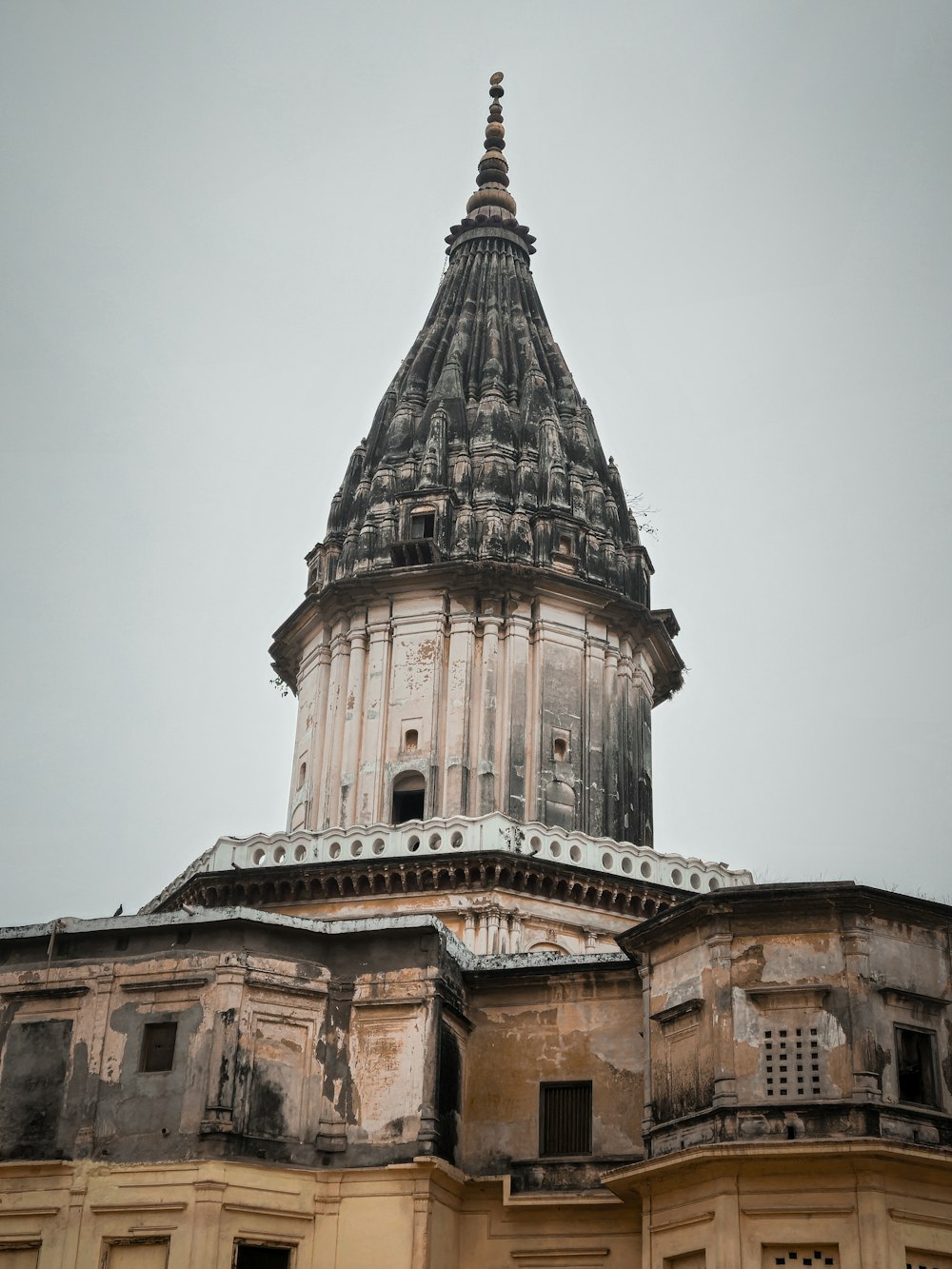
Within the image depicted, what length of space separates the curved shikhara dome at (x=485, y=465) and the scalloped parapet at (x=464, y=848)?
7867mm

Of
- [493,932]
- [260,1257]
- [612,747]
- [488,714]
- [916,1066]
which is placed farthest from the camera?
[612,747]

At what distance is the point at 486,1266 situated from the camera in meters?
29.5

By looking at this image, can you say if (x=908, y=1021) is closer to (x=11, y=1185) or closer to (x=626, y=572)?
(x=11, y=1185)

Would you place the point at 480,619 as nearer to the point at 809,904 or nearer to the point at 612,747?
the point at 612,747

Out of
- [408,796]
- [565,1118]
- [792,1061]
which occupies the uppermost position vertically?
[408,796]

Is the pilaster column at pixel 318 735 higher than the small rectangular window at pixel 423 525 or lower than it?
lower

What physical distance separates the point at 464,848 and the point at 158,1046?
10106mm

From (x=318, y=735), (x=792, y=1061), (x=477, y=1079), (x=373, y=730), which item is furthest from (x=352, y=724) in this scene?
(x=792, y=1061)

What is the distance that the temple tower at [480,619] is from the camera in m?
41.5

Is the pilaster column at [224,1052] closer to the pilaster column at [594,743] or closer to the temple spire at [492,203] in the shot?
the pilaster column at [594,743]

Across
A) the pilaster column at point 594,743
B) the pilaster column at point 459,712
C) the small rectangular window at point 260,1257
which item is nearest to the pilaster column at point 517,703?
the pilaster column at point 459,712

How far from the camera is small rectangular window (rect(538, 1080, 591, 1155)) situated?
30.2m

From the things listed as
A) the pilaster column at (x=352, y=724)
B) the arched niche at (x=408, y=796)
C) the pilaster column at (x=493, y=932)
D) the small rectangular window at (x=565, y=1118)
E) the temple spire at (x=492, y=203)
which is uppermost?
the temple spire at (x=492, y=203)

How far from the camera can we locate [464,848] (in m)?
37.9
